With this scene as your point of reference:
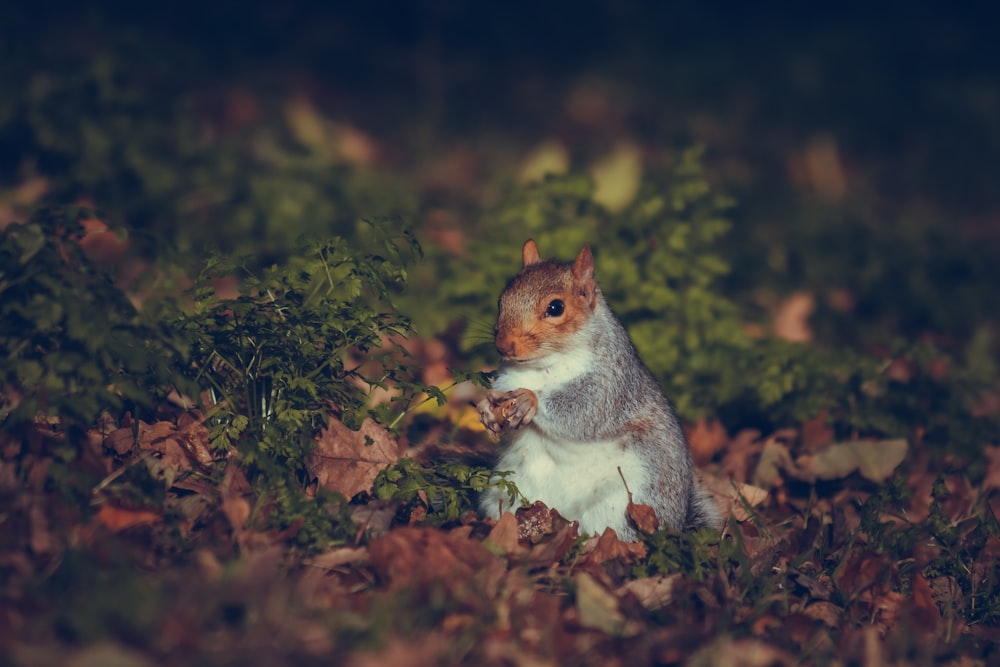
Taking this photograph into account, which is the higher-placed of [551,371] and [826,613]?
[551,371]

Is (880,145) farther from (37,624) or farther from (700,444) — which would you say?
(37,624)

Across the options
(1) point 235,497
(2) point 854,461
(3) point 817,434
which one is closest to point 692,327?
(3) point 817,434

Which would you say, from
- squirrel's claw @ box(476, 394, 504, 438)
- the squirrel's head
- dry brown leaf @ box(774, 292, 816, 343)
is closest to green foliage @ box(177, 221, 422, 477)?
squirrel's claw @ box(476, 394, 504, 438)

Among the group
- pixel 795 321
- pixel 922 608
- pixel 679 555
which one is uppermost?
pixel 795 321

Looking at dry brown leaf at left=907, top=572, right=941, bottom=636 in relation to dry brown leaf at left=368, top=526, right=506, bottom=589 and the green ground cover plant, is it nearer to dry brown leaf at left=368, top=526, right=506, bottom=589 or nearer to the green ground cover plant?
the green ground cover plant

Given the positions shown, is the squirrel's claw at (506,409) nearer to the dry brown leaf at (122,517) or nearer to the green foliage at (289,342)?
the green foliage at (289,342)

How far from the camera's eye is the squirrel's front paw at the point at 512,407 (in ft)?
12.4

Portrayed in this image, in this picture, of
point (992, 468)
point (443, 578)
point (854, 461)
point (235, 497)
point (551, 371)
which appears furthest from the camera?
point (992, 468)

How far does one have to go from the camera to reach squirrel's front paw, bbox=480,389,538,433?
377 centimetres

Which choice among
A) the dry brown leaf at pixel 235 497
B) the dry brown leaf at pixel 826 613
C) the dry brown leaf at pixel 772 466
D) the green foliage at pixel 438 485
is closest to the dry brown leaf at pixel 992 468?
the dry brown leaf at pixel 772 466

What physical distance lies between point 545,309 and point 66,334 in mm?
1631

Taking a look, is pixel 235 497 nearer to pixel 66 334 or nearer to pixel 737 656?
pixel 66 334

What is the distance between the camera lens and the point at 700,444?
16.5 feet

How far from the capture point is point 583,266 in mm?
3998
